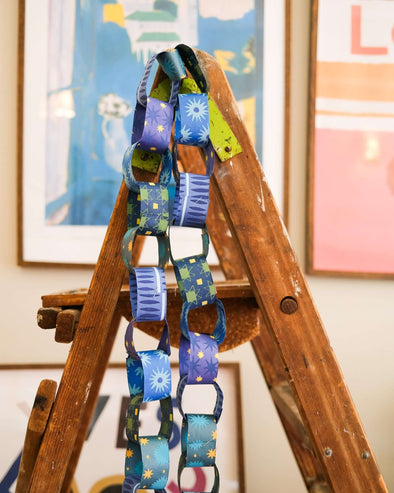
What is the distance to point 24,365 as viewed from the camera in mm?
1488

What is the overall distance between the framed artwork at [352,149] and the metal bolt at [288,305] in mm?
818

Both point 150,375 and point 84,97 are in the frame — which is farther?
point 84,97

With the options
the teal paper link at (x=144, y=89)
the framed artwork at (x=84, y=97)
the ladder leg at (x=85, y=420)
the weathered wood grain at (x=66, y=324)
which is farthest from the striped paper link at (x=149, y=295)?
the framed artwork at (x=84, y=97)

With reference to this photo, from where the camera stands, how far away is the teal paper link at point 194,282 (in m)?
0.71

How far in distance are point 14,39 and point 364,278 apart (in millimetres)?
1212

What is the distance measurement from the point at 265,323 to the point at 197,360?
110mm

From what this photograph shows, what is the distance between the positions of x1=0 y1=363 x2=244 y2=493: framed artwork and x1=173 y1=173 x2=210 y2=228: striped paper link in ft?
2.87

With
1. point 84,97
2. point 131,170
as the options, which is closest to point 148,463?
point 131,170

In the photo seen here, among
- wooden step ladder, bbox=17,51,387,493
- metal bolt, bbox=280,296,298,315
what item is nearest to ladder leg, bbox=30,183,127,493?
wooden step ladder, bbox=17,51,387,493

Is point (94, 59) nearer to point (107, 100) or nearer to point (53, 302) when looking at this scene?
point (107, 100)

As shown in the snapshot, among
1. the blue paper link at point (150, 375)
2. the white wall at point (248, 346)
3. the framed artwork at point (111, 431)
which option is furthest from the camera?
the white wall at point (248, 346)

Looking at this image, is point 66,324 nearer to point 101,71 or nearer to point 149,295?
point 149,295

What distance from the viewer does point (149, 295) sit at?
2.24 ft

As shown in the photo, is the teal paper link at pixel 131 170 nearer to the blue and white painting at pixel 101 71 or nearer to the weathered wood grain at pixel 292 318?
the weathered wood grain at pixel 292 318
